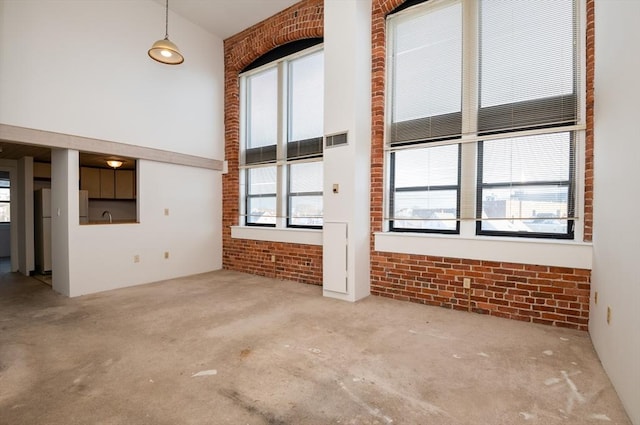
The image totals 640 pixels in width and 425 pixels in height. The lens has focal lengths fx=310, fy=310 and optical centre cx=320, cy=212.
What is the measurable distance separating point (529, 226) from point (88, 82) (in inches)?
242

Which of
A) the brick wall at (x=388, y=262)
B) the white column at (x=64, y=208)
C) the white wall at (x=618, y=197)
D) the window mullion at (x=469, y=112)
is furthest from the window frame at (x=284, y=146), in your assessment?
the white wall at (x=618, y=197)

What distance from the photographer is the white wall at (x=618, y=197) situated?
72.2 inches

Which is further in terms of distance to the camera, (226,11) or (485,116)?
(226,11)

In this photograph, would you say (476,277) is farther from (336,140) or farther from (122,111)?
(122,111)

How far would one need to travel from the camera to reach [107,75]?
Result: 15.3ft

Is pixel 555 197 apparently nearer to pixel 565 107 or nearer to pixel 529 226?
pixel 529 226

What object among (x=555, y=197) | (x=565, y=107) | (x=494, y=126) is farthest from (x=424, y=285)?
(x=565, y=107)

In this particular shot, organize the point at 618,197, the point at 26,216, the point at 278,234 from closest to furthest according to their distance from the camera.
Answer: the point at 618,197, the point at 278,234, the point at 26,216

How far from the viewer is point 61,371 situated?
7.70 feet

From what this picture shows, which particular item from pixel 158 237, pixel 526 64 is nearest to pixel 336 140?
pixel 526 64

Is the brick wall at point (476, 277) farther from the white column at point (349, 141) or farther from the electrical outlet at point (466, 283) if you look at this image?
the white column at point (349, 141)

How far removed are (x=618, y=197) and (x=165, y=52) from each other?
485 centimetres

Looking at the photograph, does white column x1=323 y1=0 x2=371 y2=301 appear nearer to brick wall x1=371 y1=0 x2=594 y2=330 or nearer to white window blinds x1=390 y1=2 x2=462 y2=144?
brick wall x1=371 y1=0 x2=594 y2=330

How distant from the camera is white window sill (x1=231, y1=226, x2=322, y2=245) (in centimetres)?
505
